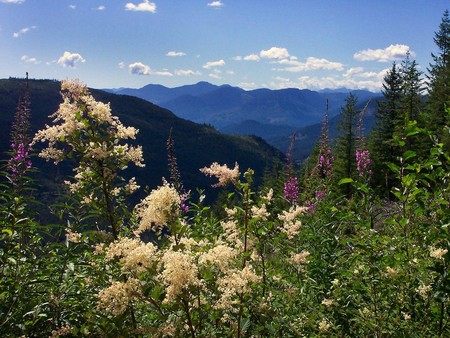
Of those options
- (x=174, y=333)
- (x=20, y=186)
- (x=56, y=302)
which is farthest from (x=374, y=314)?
(x=20, y=186)

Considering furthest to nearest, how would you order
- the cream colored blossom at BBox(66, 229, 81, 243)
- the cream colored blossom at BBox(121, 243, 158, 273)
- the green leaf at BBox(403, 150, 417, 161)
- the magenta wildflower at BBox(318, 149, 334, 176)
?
the magenta wildflower at BBox(318, 149, 334, 176), the cream colored blossom at BBox(66, 229, 81, 243), the green leaf at BBox(403, 150, 417, 161), the cream colored blossom at BBox(121, 243, 158, 273)

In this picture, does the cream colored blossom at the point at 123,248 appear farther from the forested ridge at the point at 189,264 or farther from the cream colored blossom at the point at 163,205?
the cream colored blossom at the point at 163,205

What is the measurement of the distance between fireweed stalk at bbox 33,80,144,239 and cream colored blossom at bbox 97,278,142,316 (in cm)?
96

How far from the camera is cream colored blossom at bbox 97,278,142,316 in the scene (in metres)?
2.59

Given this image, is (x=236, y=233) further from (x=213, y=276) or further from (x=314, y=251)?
(x=314, y=251)

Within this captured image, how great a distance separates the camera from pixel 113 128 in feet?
12.1

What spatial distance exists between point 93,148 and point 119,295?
1.47m

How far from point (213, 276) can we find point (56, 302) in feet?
4.51

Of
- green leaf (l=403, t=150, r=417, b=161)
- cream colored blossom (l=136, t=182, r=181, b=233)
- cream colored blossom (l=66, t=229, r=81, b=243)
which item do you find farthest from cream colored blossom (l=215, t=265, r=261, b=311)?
green leaf (l=403, t=150, r=417, b=161)

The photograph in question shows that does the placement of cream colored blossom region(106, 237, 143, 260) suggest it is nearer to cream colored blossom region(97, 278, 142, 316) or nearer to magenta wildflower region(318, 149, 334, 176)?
cream colored blossom region(97, 278, 142, 316)

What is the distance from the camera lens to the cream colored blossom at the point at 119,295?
2.59m

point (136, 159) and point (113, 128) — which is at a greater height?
point (113, 128)

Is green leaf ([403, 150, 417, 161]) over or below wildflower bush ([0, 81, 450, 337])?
over

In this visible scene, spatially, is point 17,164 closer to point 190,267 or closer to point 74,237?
point 74,237
